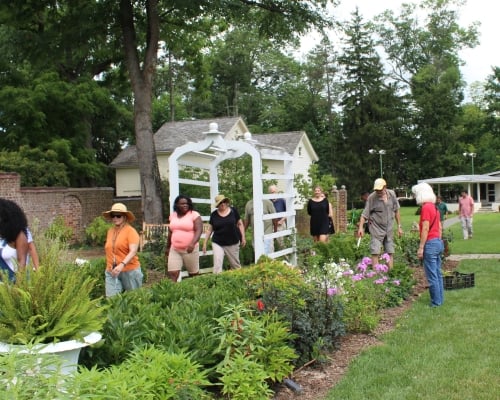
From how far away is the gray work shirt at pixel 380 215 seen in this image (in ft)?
30.9

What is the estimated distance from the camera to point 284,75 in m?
62.9

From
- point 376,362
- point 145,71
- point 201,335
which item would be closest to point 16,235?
point 201,335

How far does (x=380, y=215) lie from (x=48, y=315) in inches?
270

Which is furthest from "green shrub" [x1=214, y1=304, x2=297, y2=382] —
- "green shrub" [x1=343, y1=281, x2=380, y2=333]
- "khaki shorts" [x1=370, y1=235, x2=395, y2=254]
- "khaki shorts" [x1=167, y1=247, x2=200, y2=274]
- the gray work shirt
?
the gray work shirt

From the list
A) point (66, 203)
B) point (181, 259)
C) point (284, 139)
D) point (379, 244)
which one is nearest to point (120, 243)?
point (181, 259)

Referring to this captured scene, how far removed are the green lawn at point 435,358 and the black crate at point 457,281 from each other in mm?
857

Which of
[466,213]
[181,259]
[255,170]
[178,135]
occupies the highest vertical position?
[178,135]

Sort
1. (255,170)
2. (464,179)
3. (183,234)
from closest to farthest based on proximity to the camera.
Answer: (183,234) → (255,170) → (464,179)

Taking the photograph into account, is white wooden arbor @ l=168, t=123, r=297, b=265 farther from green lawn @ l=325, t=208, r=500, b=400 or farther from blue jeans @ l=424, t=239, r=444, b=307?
green lawn @ l=325, t=208, r=500, b=400

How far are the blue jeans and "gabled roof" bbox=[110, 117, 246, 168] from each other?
86.0ft

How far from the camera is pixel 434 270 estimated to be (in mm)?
7988

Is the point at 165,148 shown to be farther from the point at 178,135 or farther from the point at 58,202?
the point at 58,202

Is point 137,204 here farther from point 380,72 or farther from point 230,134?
point 380,72

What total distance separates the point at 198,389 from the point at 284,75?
6114 centimetres
